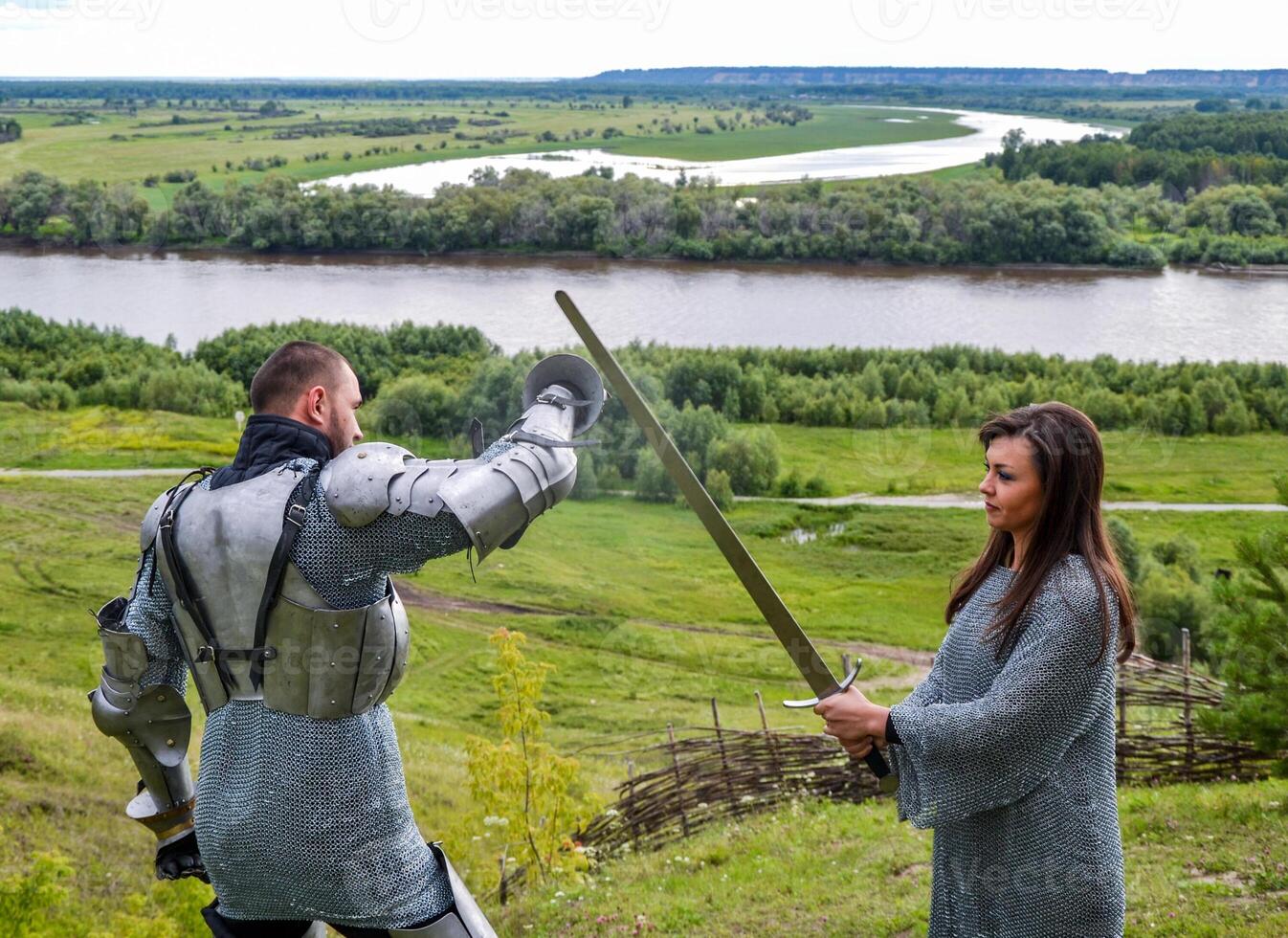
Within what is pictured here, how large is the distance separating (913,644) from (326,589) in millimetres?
25748

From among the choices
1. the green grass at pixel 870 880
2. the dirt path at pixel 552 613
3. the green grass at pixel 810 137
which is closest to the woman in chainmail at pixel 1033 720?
the green grass at pixel 870 880

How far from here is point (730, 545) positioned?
3.42 meters

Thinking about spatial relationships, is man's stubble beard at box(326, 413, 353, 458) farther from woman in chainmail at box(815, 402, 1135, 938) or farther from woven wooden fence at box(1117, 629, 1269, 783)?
woven wooden fence at box(1117, 629, 1269, 783)

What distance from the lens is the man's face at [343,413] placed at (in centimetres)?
357

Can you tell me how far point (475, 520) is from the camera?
313 cm

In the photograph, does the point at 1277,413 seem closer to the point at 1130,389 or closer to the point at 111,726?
the point at 1130,389

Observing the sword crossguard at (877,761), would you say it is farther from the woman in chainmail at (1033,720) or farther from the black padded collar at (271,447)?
the black padded collar at (271,447)

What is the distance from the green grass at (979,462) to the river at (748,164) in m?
44.1

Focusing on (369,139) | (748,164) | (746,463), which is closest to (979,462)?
(746,463)

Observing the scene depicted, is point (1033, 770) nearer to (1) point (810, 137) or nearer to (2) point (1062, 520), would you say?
(2) point (1062, 520)

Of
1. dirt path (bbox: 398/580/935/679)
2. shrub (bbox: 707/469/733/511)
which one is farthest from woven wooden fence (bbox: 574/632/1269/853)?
shrub (bbox: 707/469/733/511)

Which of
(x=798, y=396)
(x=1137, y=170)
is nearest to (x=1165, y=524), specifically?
(x=798, y=396)

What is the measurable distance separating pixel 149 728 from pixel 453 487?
154cm

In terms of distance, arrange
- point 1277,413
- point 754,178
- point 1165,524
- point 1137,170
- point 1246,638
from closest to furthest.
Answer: point 1246,638 < point 1165,524 < point 1277,413 < point 1137,170 < point 754,178
